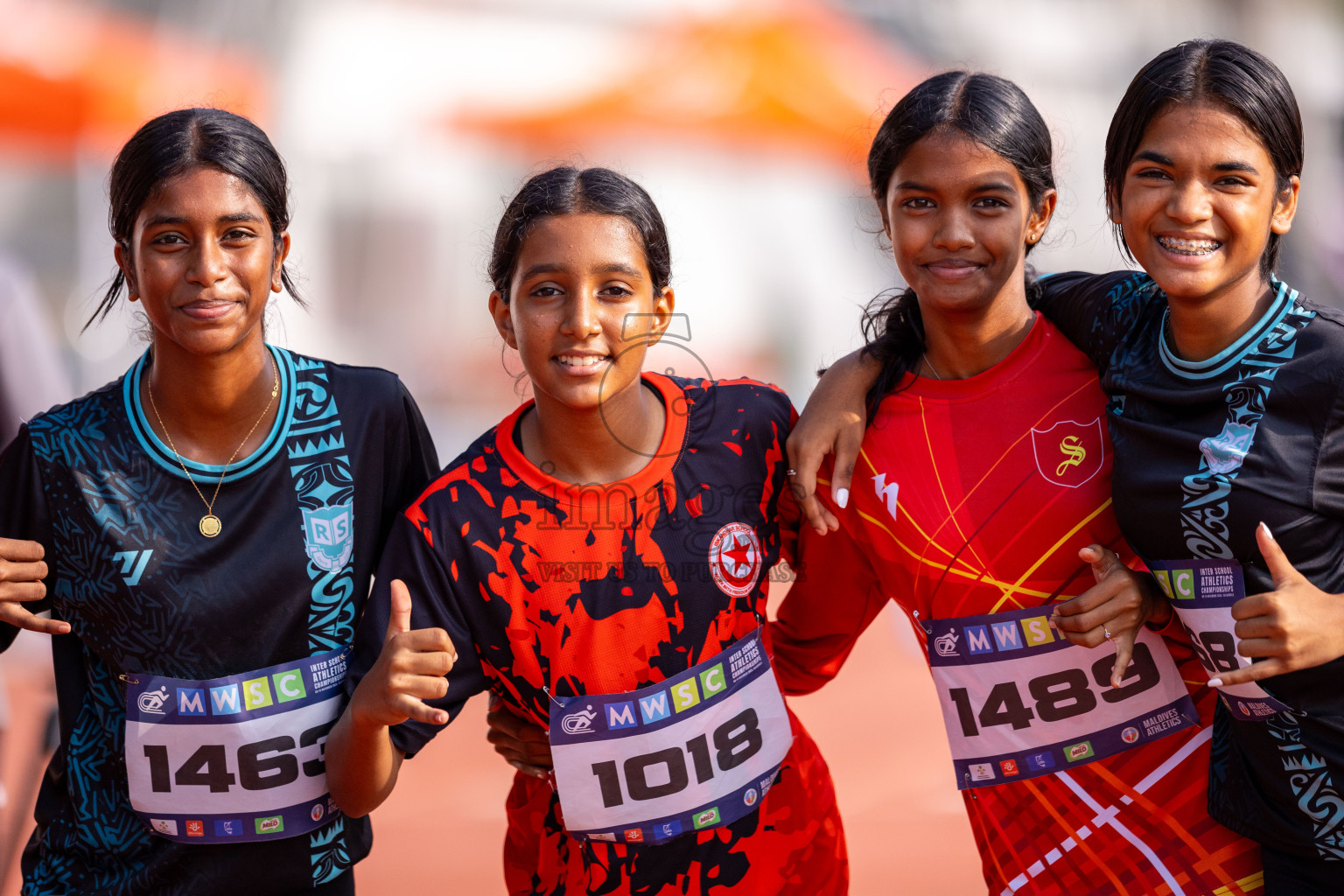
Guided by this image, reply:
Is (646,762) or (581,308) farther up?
(581,308)

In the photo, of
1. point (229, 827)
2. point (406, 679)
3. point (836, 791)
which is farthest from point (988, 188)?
point (836, 791)

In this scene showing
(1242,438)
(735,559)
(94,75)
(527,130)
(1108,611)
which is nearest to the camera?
(1242,438)

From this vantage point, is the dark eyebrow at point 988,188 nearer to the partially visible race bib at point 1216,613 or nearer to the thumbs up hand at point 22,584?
the partially visible race bib at point 1216,613

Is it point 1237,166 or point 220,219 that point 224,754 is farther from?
point 1237,166

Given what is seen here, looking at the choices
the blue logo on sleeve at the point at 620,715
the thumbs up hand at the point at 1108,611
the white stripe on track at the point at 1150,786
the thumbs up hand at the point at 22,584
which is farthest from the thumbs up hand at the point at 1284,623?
the thumbs up hand at the point at 22,584

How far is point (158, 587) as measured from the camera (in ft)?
6.20

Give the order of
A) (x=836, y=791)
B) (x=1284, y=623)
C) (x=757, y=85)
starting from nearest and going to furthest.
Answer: (x=1284, y=623) → (x=836, y=791) → (x=757, y=85)

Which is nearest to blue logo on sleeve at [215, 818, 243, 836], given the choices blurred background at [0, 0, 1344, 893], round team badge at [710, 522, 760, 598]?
round team badge at [710, 522, 760, 598]

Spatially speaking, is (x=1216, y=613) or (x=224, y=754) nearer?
(x=1216, y=613)

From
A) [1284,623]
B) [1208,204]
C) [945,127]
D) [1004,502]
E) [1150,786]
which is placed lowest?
[1150,786]

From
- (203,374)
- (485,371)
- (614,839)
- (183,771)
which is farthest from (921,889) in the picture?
(485,371)

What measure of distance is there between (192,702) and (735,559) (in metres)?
0.93

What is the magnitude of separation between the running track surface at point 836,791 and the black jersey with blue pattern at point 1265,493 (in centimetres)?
185

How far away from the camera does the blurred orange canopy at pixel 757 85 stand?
7.69 m
